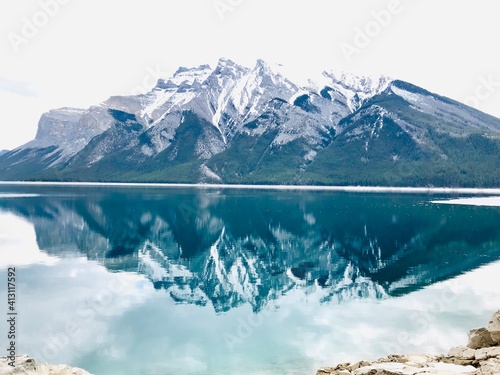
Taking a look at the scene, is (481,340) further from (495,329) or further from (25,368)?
(25,368)

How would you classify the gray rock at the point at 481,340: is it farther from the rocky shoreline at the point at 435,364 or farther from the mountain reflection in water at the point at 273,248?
the mountain reflection in water at the point at 273,248

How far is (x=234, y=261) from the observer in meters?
72.7

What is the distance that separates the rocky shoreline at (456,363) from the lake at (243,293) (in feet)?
19.1

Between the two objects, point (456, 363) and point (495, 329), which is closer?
point (456, 363)

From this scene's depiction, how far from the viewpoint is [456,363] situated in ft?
87.6

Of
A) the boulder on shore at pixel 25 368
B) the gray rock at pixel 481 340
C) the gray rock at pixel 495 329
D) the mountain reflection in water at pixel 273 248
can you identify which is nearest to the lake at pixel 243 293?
the mountain reflection in water at pixel 273 248

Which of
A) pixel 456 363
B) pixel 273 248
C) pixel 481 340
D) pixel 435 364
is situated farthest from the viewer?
pixel 273 248

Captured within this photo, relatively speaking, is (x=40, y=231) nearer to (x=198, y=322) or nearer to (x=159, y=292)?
(x=159, y=292)

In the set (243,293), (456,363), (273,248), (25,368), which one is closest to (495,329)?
(456,363)

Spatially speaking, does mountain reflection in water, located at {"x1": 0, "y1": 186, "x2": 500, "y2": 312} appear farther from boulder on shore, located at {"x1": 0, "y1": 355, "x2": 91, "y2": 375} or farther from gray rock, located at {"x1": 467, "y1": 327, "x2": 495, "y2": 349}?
boulder on shore, located at {"x1": 0, "y1": 355, "x2": 91, "y2": 375}

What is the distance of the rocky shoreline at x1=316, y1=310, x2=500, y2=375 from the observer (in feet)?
76.5

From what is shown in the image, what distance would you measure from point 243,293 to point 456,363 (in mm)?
30072

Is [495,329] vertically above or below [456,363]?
above

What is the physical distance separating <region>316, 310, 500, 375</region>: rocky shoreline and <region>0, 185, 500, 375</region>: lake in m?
5.83
